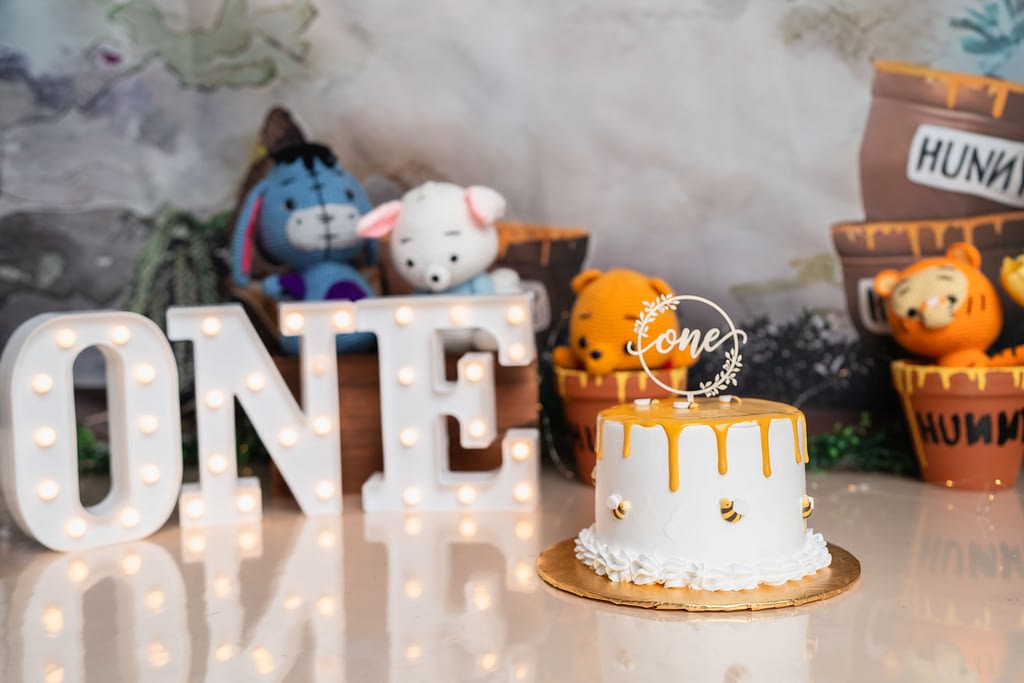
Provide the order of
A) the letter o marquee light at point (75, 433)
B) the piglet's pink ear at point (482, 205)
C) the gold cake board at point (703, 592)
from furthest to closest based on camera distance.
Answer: the piglet's pink ear at point (482, 205) → the letter o marquee light at point (75, 433) → the gold cake board at point (703, 592)

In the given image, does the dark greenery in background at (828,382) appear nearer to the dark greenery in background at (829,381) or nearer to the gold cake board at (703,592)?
the dark greenery in background at (829,381)

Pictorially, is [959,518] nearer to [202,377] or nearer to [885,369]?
[885,369]

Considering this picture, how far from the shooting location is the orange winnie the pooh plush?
3613 mm

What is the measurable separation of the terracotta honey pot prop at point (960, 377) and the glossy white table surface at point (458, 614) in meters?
0.25

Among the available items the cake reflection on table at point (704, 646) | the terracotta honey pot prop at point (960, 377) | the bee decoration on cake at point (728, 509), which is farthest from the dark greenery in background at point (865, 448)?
the cake reflection on table at point (704, 646)

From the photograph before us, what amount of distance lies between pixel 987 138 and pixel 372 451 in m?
2.38

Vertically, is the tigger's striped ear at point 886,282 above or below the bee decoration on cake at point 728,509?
above

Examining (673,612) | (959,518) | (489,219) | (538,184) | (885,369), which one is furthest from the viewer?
(538,184)

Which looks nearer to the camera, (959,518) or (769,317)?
(959,518)

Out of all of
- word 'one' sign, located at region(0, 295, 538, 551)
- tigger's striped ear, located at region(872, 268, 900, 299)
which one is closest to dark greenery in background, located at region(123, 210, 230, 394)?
word 'one' sign, located at region(0, 295, 538, 551)

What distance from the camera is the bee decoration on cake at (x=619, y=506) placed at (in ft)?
8.49

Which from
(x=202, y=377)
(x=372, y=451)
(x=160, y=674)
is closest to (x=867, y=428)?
(x=372, y=451)

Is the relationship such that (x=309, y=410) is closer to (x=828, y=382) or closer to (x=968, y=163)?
(x=828, y=382)

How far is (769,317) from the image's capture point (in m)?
4.04
